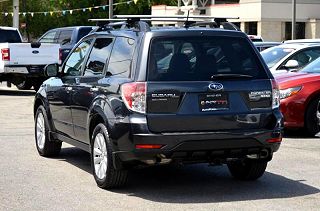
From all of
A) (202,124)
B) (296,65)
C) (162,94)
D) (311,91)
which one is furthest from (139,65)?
(296,65)

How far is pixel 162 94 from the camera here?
662 centimetres

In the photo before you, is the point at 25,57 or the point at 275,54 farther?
the point at 25,57

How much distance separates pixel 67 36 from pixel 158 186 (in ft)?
55.8

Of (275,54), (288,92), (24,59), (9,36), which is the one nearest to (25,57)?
→ (24,59)

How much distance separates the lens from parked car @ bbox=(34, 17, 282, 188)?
21.7 feet

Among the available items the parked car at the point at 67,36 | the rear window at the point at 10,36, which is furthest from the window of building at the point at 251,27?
the rear window at the point at 10,36

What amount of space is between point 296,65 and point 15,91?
12.7 meters

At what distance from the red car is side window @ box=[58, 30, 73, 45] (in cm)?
1349

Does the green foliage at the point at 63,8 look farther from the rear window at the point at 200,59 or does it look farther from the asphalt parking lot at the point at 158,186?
the rear window at the point at 200,59

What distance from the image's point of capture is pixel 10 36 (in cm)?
2255

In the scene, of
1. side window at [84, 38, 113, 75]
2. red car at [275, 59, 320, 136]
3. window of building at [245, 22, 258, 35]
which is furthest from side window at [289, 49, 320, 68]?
window of building at [245, 22, 258, 35]

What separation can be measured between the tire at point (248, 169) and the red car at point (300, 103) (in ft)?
11.7

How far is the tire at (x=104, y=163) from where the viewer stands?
6971mm

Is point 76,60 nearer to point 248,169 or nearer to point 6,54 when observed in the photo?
point 248,169
